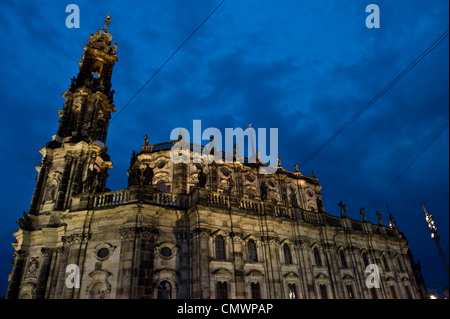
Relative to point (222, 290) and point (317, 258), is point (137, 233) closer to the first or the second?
point (222, 290)

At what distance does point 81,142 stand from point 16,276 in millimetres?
12740

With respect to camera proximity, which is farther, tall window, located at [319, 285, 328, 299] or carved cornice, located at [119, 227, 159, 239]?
tall window, located at [319, 285, 328, 299]

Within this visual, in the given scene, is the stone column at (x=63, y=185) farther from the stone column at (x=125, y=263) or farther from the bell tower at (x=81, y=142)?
the stone column at (x=125, y=263)

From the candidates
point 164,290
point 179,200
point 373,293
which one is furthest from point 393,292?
point 179,200

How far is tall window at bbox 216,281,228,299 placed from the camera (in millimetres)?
19781

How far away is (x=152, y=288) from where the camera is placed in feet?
62.3

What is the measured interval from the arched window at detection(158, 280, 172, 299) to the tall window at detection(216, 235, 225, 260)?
4.08 meters

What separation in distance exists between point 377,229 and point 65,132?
37.4 m

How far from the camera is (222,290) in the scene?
19969 mm

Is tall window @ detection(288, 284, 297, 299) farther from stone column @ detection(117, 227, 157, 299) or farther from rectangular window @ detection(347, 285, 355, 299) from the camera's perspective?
stone column @ detection(117, 227, 157, 299)

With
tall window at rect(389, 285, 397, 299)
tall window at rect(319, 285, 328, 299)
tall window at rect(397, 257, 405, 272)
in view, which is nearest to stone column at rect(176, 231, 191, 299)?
tall window at rect(319, 285, 328, 299)
